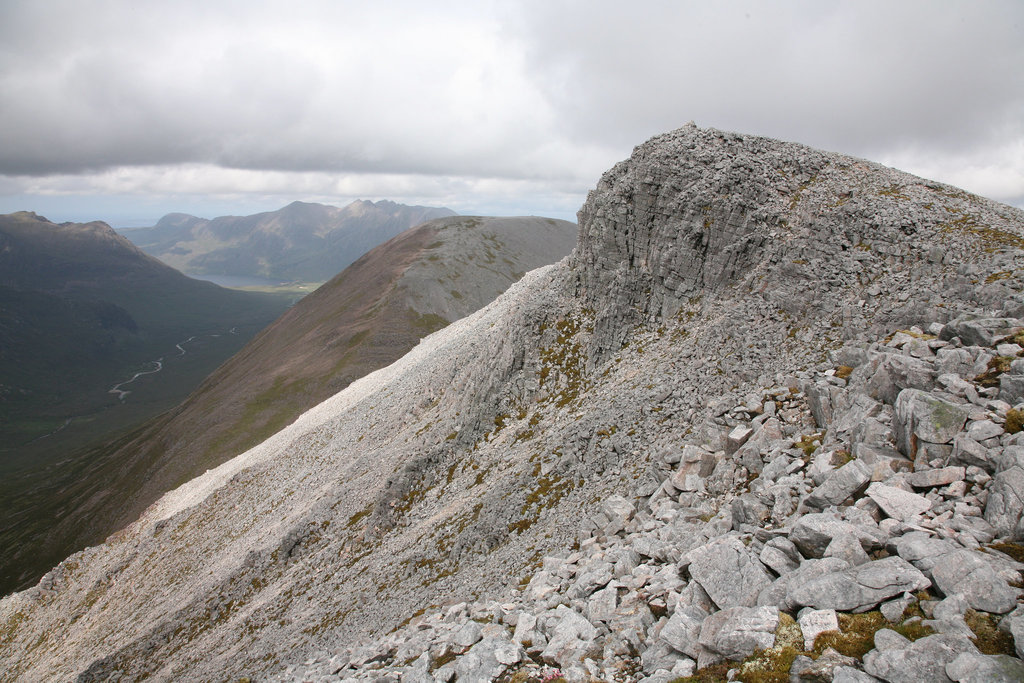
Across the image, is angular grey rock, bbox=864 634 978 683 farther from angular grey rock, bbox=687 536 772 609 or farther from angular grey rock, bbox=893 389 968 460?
angular grey rock, bbox=893 389 968 460

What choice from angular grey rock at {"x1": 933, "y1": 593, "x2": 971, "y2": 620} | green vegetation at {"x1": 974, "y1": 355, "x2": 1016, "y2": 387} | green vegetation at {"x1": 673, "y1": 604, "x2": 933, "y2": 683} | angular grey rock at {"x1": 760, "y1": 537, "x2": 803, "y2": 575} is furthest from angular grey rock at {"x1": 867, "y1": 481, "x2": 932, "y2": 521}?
green vegetation at {"x1": 974, "y1": 355, "x2": 1016, "y2": 387}

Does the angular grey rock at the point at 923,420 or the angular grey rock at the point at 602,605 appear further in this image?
the angular grey rock at the point at 602,605

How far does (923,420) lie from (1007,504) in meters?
4.00

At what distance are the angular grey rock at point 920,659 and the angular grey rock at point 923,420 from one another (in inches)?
301

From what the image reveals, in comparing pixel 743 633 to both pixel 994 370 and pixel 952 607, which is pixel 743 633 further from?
pixel 994 370

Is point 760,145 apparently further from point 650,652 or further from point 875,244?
point 650,652

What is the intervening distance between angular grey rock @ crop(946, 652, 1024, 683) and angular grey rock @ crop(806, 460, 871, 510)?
6.36m

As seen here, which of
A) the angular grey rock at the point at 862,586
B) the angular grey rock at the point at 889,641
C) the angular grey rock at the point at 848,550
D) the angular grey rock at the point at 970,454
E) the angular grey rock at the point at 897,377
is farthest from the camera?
the angular grey rock at the point at 897,377

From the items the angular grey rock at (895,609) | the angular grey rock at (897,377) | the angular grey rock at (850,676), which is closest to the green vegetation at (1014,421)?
the angular grey rock at (897,377)

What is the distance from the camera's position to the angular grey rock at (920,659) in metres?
9.95

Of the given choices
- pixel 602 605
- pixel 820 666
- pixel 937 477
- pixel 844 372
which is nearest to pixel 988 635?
pixel 820 666

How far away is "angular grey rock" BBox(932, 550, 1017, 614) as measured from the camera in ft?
35.3

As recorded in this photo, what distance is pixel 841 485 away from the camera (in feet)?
52.7

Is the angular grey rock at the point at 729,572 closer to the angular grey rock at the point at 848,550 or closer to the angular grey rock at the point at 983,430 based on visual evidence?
the angular grey rock at the point at 848,550
